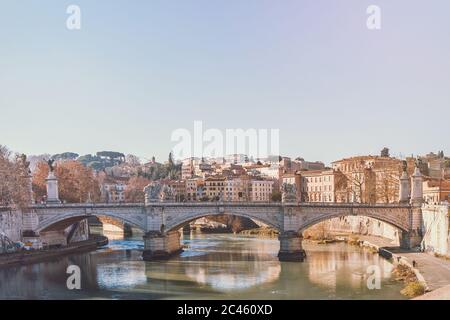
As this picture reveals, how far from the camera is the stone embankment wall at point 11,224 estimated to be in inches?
1217

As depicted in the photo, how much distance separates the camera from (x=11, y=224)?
31641 mm

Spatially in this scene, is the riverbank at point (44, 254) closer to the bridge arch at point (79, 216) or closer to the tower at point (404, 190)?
the bridge arch at point (79, 216)

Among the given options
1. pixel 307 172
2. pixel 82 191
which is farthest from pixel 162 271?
pixel 307 172

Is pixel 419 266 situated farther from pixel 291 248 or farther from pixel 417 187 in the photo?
pixel 291 248

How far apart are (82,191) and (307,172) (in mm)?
23833

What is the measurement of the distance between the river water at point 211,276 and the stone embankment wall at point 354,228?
10.0 ft

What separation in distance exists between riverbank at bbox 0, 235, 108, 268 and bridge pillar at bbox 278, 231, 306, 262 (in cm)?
1306

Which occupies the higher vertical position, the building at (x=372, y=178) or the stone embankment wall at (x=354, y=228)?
the building at (x=372, y=178)

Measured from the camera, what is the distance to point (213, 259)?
3117 cm

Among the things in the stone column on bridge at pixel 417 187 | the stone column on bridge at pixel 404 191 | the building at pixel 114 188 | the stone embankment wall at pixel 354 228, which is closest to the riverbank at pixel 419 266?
the stone column on bridge at pixel 404 191

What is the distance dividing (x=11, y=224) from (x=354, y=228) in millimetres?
24173

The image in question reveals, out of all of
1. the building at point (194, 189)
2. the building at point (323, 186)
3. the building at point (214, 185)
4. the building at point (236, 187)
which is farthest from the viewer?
the building at point (194, 189)

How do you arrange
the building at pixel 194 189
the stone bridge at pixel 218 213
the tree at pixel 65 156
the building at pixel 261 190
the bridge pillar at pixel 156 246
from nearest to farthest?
the stone bridge at pixel 218 213
the bridge pillar at pixel 156 246
the building at pixel 261 190
the building at pixel 194 189
the tree at pixel 65 156
